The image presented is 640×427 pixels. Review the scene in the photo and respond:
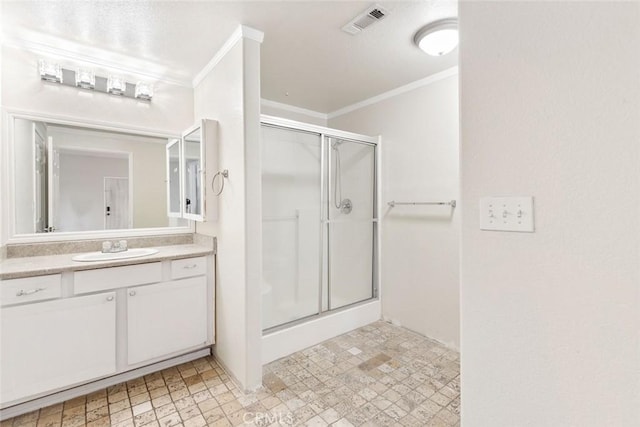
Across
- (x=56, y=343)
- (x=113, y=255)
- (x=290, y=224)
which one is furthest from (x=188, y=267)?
(x=290, y=224)

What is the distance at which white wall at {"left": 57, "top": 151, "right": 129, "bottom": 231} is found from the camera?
2.20m

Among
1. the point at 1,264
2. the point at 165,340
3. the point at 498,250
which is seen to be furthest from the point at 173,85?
the point at 498,250

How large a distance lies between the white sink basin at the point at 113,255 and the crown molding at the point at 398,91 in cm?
244

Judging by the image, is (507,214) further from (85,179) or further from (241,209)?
(85,179)

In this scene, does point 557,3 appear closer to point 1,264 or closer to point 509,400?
point 509,400

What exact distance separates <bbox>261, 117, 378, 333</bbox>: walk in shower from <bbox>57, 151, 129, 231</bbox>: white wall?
1.24 meters

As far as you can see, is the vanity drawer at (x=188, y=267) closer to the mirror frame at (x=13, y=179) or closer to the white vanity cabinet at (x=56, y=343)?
the white vanity cabinet at (x=56, y=343)

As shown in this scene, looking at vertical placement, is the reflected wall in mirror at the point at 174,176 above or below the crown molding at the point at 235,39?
below

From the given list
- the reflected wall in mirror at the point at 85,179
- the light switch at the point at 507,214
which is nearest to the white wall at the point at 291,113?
the reflected wall in mirror at the point at 85,179

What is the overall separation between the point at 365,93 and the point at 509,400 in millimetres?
2736

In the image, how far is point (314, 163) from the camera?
282cm

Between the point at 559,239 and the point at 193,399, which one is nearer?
the point at 559,239

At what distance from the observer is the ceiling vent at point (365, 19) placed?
5.60 ft

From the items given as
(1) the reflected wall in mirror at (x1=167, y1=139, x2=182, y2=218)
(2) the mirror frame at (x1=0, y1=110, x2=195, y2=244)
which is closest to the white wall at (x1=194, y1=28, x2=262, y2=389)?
(1) the reflected wall in mirror at (x1=167, y1=139, x2=182, y2=218)
